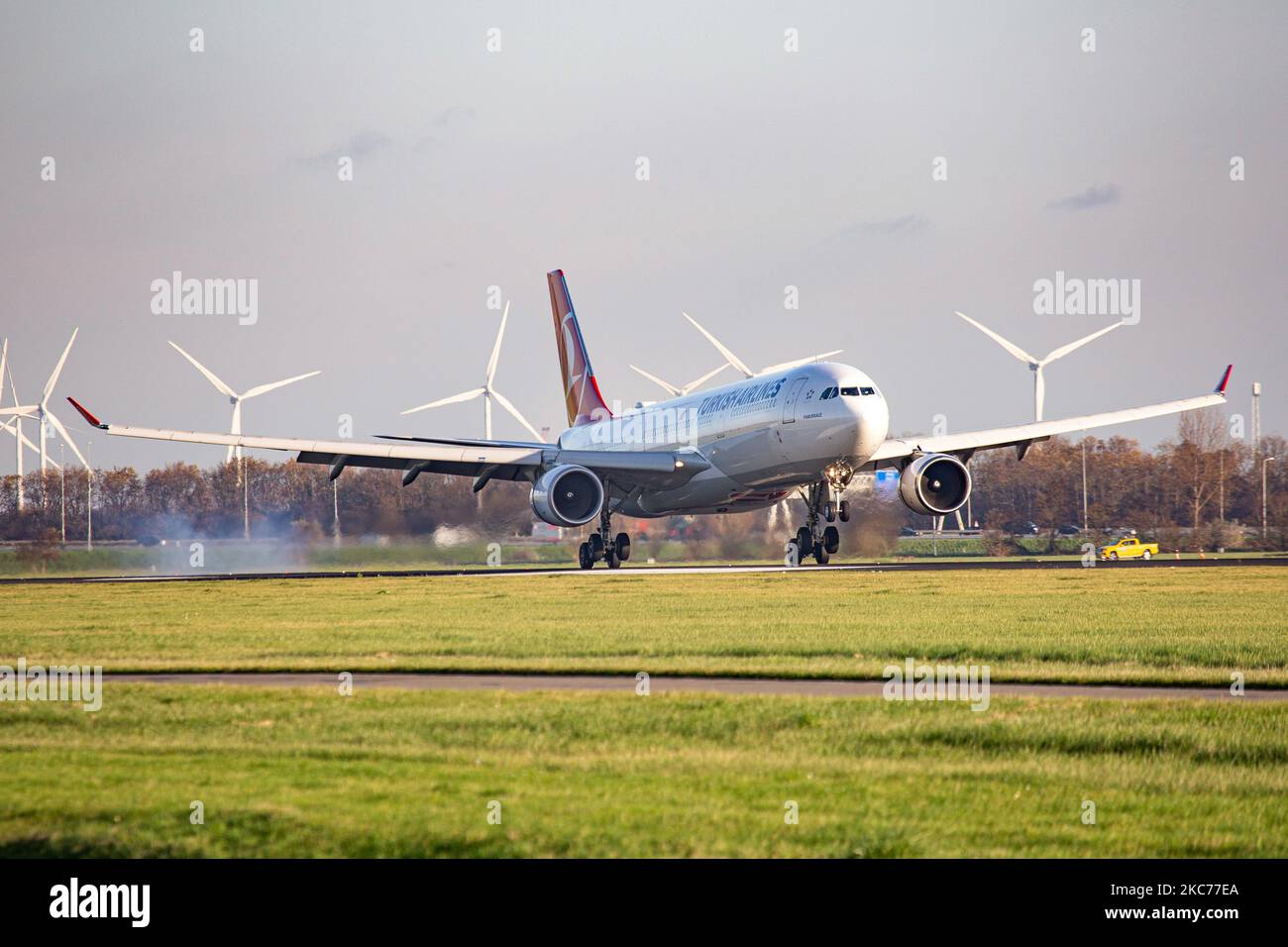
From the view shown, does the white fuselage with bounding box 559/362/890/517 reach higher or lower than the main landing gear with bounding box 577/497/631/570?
higher

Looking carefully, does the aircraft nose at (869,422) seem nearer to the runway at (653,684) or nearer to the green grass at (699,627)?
the green grass at (699,627)

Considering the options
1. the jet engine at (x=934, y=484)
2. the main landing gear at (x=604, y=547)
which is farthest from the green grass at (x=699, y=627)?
the main landing gear at (x=604, y=547)

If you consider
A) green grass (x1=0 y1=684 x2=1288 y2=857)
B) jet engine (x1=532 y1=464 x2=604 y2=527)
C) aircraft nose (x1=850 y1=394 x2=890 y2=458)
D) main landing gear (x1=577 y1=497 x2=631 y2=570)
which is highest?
aircraft nose (x1=850 y1=394 x2=890 y2=458)

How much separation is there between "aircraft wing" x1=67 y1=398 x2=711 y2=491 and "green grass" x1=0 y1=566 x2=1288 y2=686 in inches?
301

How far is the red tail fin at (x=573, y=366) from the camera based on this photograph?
67.1 meters

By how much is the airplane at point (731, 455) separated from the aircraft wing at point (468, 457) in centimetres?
5

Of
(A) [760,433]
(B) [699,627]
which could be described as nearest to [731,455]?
(A) [760,433]

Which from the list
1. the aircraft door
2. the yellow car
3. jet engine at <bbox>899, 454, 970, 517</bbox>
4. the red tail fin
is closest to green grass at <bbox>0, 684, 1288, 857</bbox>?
the aircraft door

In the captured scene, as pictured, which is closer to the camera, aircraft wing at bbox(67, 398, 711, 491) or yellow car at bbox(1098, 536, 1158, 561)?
aircraft wing at bbox(67, 398, 711, 491)

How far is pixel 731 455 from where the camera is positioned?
51094 mm

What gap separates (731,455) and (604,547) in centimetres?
866

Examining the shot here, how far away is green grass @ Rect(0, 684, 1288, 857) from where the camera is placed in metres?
9.87

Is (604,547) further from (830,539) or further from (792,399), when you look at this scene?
(792,399)

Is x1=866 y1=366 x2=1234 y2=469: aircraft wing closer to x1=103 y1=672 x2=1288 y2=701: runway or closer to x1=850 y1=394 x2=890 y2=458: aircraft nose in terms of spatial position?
x1=850 y1=394 x2=890 y2=458: aircraft nose
